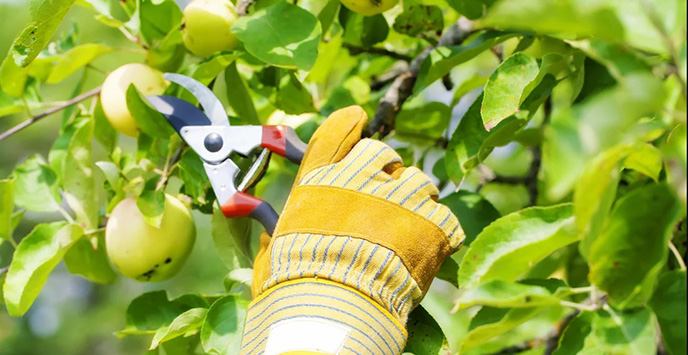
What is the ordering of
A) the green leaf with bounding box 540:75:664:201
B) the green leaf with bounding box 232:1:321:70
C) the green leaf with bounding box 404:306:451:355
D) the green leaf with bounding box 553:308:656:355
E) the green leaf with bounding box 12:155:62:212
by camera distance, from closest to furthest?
the green leaf with bounding box 540:75:664:201, the green leaf with bounding box 553:308:656:355, the green leaf with bounding box 404:306:451:355, the green leaf with bounding box 232:1:321:70, the green leaf with bounding box 12:155:62:212

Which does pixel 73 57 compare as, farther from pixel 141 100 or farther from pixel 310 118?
pixel 310 118

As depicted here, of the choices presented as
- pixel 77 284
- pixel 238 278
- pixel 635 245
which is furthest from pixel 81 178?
pixel 77 284

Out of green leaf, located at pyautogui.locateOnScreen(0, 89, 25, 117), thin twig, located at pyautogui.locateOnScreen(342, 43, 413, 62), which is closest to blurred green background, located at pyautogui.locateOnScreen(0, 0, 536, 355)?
thin twig, located at pyautogui.locateOnScreen(342, 43, 413, 62)

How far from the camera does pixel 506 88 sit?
0.73 meters

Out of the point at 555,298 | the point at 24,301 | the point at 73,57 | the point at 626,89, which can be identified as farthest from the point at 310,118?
the point at 626,89

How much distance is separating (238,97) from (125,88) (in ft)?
0.46

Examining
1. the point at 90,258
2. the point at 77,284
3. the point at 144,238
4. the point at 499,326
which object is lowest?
the point at 77,284

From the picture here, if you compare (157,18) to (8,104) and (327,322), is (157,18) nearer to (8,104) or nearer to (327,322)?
(8,104)

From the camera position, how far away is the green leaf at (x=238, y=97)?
99 cm

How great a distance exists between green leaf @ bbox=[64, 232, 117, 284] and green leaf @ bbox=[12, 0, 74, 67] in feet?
0.99

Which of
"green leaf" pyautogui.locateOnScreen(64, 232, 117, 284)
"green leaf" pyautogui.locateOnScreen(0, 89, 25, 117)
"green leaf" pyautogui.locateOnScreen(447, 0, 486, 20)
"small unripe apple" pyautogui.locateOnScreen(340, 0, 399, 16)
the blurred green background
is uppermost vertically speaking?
"small unripe apple" pyautogui.locateOnScreen(340, 0, 399, 16)

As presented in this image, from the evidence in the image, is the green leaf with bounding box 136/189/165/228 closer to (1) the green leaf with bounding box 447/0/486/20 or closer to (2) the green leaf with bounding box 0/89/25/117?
(2) the green leaf with bounding box 0/89/25/117

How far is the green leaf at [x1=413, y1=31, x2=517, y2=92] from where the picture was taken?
862mm

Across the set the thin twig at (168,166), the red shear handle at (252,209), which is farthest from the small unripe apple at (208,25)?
the red shear handle at (252,209)
